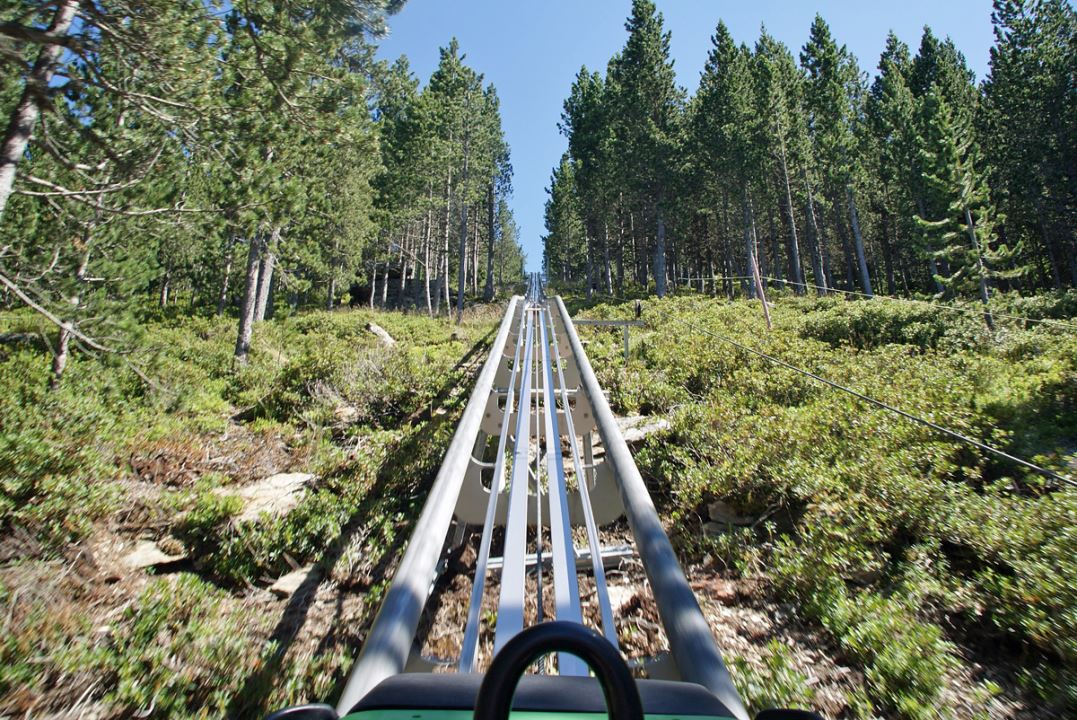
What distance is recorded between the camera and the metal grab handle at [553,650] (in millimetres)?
731

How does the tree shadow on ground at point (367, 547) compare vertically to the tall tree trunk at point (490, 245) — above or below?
below

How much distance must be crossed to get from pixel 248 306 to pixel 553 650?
14.8 metres

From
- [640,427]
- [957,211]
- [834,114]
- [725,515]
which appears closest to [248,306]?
[640,427]

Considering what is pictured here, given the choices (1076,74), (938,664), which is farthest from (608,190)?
(938,664)

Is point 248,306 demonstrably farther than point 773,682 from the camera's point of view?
Yes

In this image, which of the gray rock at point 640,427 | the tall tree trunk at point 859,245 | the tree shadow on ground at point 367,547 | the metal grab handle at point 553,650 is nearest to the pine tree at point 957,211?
the tall tree trunk at point 859,245

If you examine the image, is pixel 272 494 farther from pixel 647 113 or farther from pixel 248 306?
pixel 647 113

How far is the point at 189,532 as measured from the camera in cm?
433

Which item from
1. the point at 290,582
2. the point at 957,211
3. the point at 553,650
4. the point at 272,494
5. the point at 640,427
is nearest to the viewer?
the point at 553,650

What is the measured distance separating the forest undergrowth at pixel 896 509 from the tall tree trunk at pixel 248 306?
10.0m

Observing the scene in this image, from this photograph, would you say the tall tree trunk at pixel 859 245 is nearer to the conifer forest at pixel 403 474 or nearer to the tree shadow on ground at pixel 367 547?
the conifer forest at pixel 403 474

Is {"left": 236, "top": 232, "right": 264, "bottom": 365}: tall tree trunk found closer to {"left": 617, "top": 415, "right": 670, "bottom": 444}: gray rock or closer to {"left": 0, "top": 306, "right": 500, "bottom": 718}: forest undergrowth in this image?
{"left": 0, "top": 306, "right": 500, "bottom": 718}: forest undergrowth

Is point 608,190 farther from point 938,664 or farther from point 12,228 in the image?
point 938,664

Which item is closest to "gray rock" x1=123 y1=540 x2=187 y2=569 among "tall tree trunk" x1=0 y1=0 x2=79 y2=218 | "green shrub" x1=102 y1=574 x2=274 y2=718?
"green shrub" x1=102 y1=574 x2=274 y2=718
